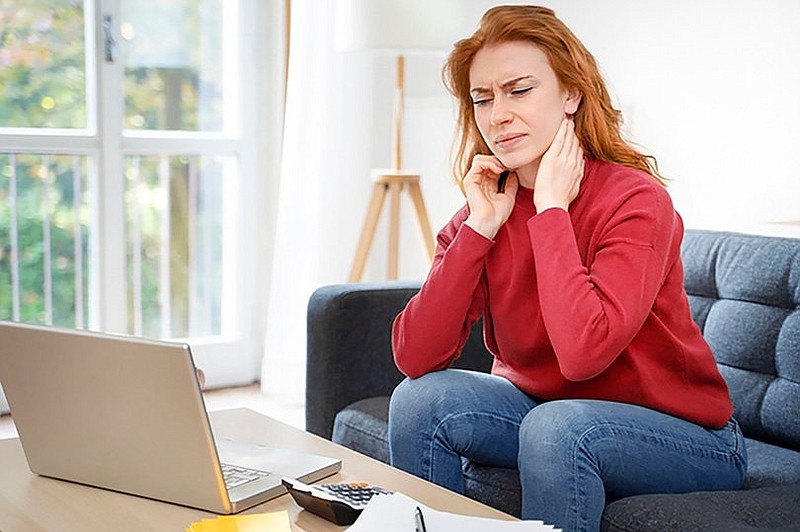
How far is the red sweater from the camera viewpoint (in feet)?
5.81

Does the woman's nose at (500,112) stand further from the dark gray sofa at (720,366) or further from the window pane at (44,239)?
the window pane at (44,239)

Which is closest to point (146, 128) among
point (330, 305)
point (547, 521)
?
point (330, 305)

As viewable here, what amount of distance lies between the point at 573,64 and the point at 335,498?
0.90m

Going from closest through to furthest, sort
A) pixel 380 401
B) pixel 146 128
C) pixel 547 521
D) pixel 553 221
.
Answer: pixel 547 521, pixel 553 221, pixel 380 401, pixel 146 128

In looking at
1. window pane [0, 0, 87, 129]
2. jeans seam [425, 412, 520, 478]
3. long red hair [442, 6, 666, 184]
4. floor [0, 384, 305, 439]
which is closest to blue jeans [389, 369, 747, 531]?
jeans seam [425, 412, 520, 478]

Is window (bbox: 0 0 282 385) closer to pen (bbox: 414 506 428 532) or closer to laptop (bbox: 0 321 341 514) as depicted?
laptop (bbox: 0 321 341 514)

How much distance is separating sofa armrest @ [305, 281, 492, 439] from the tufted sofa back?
664 millimetres

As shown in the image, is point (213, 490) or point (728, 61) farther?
point (728, 61)

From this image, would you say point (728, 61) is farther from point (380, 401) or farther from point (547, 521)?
point (547, 521)

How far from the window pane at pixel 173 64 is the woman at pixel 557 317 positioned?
197 centimetres

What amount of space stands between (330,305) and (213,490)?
104 centimetres

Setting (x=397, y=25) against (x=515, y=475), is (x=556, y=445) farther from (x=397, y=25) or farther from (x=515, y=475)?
(x=397, y=25)

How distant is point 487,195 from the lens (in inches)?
78.5

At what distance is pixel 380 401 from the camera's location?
239cm
